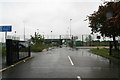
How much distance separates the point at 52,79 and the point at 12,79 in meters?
1.96

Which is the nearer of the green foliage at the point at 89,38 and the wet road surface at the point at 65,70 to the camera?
the wet road surface at the point at 65,70

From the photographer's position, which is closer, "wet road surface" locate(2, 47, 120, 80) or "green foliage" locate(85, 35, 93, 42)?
"wet road surface" locate(2, 47, 120, 80)

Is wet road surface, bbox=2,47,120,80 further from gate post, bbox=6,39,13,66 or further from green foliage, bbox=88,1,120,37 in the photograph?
green foliage, bbox=88,1,120,37

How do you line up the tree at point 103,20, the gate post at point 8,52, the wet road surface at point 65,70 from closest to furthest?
the wet road surface at point 65,70 → the gate post at point 8,52 → the tree at point 103,20

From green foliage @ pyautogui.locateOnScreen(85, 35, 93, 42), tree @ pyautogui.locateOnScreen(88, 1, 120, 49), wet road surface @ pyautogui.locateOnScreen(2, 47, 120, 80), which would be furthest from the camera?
green foliage @ pyautogui.locateOnScreen(85, 35, 93, 42)

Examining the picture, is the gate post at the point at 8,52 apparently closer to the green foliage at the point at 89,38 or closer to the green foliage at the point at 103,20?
the green foliage at the point at 103,20

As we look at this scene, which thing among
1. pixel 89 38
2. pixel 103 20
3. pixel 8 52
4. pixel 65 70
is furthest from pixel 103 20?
pixel 89 38

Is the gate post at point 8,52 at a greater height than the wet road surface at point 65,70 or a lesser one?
greater

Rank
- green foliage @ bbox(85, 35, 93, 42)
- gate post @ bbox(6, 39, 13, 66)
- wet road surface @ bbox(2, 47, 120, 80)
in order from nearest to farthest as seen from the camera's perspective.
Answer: wet road surface @ bbox(2, 47, 120, 80), gate post @ bbox(6, 39, 13, 66), green foliage @ bbox(85, 35, 93, 42)

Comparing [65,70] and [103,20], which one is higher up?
[103,20]

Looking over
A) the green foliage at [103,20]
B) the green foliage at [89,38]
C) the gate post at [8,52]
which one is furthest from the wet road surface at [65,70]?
the green foliage at [89,38]

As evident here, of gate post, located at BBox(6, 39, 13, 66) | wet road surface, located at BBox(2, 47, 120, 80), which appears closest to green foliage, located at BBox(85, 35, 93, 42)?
wet road surface, located at BBox(2, 47, 120, 80)

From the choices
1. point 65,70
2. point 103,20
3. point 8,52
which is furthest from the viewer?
point 103,20

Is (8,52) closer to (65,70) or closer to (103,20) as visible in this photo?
(65,70)
